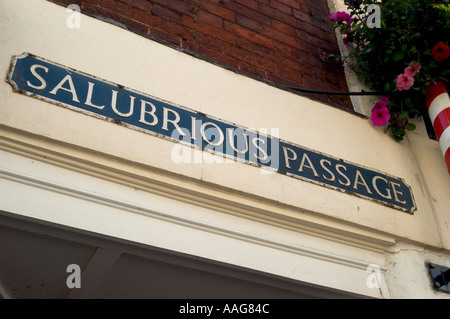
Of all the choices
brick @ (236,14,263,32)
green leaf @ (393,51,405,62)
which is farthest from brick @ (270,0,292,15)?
green leaf @ (393,51,405,62)

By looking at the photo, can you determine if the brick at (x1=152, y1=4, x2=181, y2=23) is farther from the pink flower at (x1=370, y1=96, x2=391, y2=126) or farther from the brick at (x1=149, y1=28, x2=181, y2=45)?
the pink flower at (x1=370, y1=96, x2=391, y2=126)

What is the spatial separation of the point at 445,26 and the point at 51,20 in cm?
224

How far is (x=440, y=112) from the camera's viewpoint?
10.3 ft

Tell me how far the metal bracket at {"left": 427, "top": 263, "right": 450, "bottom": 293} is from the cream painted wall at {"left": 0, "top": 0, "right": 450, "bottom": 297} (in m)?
0.09

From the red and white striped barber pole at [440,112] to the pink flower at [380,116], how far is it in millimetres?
258

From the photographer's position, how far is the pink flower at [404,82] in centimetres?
317

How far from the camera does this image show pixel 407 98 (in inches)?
130

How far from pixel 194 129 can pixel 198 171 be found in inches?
10.0

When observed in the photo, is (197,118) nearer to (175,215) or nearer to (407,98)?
(175,215)

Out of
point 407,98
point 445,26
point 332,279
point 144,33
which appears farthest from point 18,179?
point 445,26

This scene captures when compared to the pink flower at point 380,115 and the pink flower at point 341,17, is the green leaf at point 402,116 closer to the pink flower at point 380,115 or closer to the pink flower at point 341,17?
the pink flower at point 380,115

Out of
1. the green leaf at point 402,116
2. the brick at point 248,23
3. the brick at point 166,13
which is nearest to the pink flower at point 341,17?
the brick at point 248,23

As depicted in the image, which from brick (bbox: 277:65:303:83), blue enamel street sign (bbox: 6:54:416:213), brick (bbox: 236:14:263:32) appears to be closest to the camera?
blue enamel street sign (bbox: 6:54:416:213)

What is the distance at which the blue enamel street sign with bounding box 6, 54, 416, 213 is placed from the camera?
2305 millimetres
